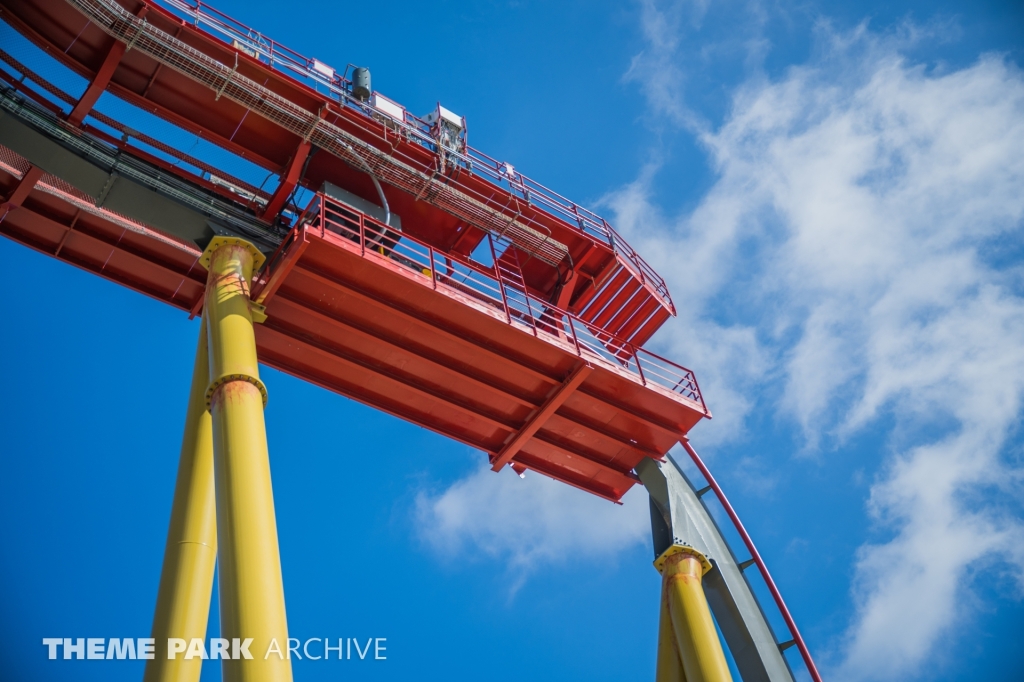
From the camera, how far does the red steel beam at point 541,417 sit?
53.5ft

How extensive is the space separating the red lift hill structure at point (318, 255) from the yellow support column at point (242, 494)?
2.2 inches

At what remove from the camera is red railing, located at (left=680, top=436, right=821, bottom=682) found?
1488 centimetres

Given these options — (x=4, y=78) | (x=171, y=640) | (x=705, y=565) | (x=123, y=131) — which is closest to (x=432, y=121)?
(x=123, y=131)

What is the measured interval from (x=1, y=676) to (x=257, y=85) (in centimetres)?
2021

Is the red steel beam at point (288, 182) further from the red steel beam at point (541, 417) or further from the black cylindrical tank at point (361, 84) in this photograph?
the red steel beam at point (541, 417)

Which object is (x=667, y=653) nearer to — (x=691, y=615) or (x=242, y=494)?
(x=691, y=615)

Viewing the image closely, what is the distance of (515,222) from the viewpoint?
61.2ft

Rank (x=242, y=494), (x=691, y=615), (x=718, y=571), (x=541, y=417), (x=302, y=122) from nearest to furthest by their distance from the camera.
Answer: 1. (x=242, y=494)
2. (x=691, y=615)
3. (x=718, y=571)
4. (x=302, y=122)
5. (x=541, y=417)

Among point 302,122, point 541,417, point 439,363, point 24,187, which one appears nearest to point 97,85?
point 24,187

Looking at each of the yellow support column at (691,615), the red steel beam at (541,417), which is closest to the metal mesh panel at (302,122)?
the red steel beam at (541,417)

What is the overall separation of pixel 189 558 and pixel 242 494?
148 centimetres

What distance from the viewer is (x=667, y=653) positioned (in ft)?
47.7

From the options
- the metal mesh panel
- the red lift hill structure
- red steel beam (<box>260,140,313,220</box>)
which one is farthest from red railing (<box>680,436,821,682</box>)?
red steel beam (<box>260,140,313,220</box>)

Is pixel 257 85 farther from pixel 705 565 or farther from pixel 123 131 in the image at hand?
pixel 705 565
